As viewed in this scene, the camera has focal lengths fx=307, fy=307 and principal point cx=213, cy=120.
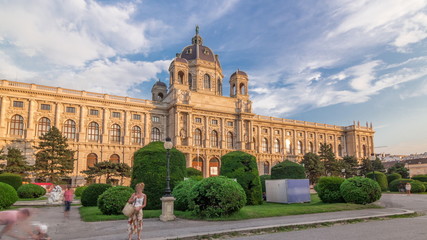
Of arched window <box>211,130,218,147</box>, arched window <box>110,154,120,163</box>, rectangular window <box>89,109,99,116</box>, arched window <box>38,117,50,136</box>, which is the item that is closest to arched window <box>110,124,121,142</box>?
arched window <box>110,154,120,163</box>

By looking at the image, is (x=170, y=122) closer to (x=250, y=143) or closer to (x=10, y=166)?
(x=250, y=143)

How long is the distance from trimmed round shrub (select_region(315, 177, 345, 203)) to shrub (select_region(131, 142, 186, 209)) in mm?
9906

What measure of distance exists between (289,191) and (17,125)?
40.8 metres

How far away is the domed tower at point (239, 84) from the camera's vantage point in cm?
6384

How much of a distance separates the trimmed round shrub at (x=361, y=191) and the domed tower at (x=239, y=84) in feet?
146

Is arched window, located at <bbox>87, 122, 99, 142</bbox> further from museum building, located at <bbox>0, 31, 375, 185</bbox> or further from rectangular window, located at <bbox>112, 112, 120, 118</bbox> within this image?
rectangular window, located at <bbox>112, 112, 120, 118</bbox>

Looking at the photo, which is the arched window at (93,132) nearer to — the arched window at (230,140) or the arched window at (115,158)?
the arched window at (115,158)

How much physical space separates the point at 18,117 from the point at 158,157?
122ft

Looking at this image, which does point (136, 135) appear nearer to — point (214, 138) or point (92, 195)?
point (214, 138)

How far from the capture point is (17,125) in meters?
44.4

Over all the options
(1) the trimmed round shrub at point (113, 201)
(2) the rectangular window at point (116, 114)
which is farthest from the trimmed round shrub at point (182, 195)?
(2) the rectangular window at point (116, 114)

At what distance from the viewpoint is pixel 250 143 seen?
60156 mm

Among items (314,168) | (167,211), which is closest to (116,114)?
(314,168)

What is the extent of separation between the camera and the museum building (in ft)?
148
